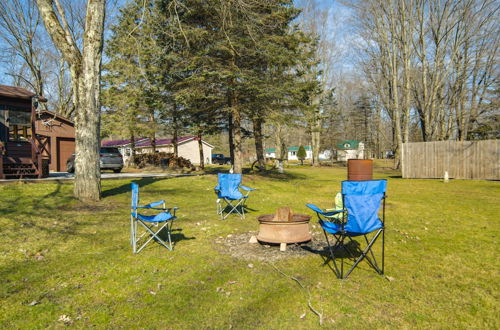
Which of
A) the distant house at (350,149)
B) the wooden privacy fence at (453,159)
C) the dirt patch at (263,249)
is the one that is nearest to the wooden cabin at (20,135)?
the dirt patch at (263,249)

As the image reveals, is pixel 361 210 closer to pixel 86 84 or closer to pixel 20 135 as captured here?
pixel 86 84

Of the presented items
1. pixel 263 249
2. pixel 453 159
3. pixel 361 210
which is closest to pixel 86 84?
pixel 263 249

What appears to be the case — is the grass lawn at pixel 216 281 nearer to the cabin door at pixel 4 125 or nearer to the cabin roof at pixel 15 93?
the cabin roof at pixel 15 93

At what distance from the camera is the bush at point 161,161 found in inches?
948

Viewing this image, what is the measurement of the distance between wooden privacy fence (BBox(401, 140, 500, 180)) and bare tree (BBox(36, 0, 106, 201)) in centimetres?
1694

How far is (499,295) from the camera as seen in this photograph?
3496 mm

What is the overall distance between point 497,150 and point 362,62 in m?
14.1

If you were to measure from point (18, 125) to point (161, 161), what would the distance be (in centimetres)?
1089

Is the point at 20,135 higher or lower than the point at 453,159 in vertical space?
higher

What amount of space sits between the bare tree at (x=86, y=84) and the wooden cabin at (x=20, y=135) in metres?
4.63

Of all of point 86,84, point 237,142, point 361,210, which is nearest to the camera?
point 361,210

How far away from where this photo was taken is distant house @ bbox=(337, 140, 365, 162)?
163 ft

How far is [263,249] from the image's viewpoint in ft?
16.9

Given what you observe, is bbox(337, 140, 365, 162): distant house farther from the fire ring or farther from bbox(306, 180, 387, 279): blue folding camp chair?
bbox(306, 180, 387, 279): blue folding camp chair
